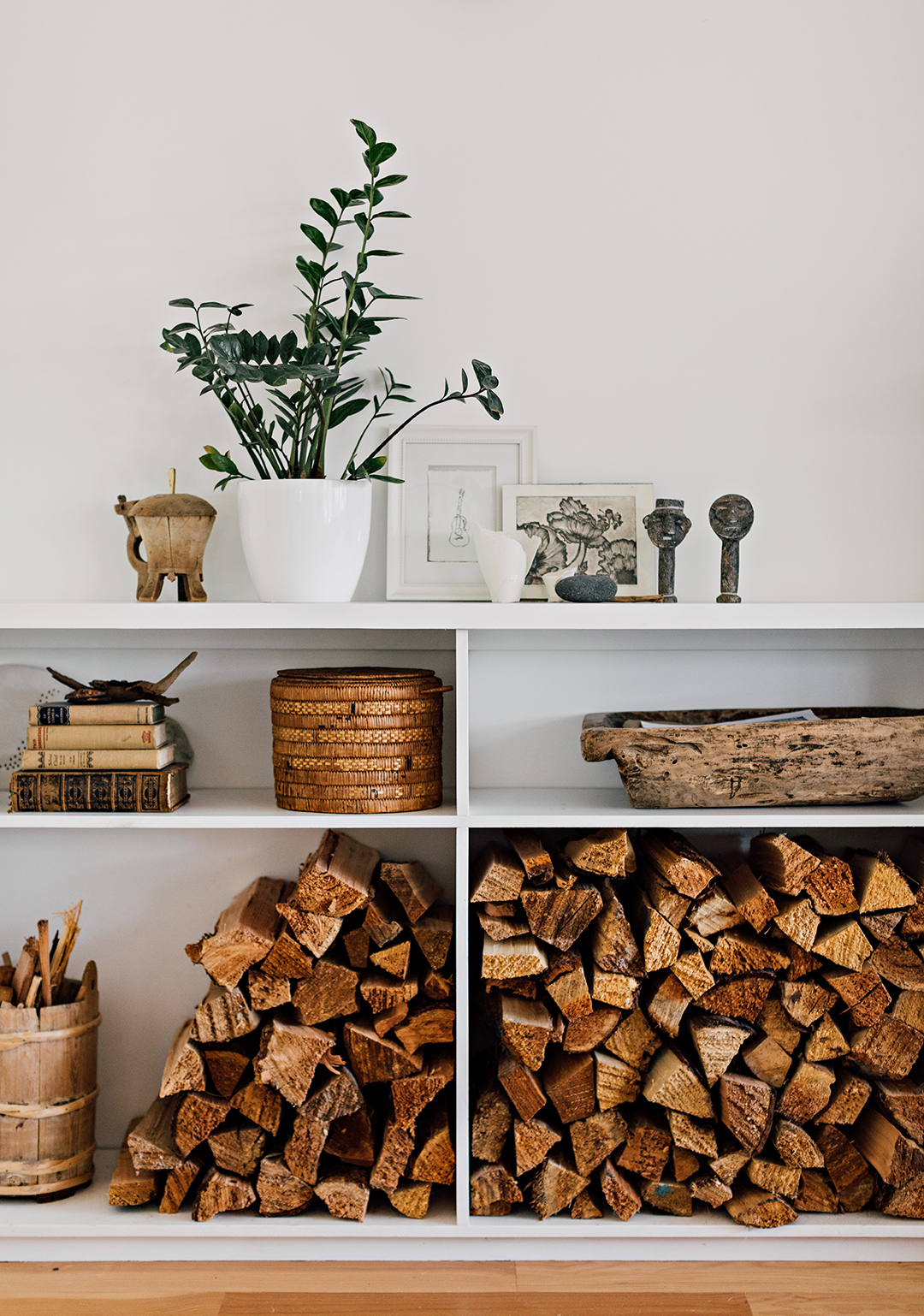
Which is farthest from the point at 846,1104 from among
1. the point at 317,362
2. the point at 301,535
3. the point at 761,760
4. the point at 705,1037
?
the point at 317,362

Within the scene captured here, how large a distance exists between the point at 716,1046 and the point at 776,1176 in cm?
27

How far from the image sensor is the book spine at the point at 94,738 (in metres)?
1.72

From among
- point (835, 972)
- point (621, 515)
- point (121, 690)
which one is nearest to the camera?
point (835, 972)

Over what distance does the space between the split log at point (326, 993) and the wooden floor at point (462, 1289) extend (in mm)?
430

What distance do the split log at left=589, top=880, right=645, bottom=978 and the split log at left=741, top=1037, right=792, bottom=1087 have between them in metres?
0.25

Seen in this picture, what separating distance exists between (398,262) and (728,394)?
748mm

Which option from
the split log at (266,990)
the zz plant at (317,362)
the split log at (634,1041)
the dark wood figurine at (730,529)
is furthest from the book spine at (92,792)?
the dark wood figurine at (730,529)

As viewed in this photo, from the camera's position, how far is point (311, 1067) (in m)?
1.63

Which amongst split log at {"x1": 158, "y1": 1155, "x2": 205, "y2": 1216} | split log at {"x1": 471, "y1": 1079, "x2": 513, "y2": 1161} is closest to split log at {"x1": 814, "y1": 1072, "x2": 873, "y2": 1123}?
split log at {"x1": 471, "y1": 1079, "x2": 513, "y2": 1161}

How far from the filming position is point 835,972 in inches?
64.2

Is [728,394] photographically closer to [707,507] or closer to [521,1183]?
[707,507]

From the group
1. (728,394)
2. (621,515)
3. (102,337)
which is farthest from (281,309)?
(728,394)

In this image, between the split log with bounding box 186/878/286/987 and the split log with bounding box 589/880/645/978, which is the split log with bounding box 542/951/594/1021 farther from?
the split log with bounding box 186/878/286/987

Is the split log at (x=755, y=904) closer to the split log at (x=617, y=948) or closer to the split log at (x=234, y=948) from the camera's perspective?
the split log at (x=617, y=948)
